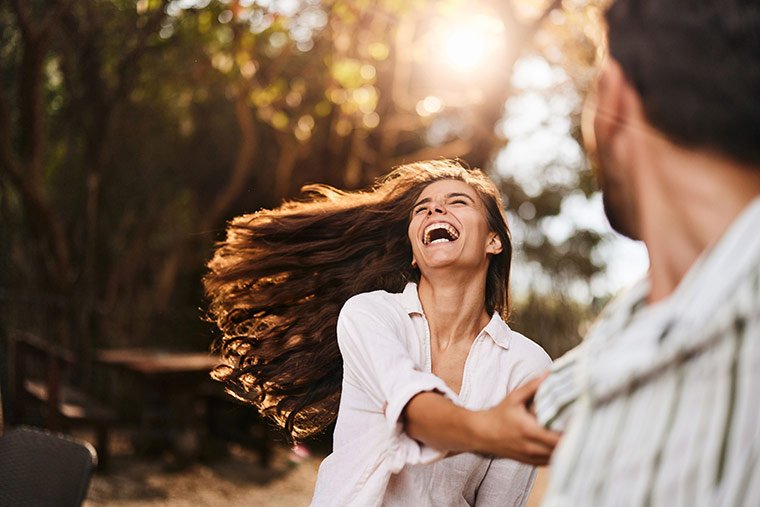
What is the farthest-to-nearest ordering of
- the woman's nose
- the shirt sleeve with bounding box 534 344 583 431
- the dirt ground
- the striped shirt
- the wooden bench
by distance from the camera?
the dirt ground < the wooden bench < the woman's nose < the shirt sleeve with bounding box 534 344 583 431 < the striped shirt

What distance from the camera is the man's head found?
1.07 m

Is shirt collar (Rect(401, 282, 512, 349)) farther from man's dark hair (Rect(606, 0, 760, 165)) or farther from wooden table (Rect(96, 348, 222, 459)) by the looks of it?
wooden table (Rect(96, 348, 222, 459))

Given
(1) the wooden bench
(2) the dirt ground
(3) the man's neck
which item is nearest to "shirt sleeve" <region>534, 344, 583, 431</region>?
(3) the man's neck

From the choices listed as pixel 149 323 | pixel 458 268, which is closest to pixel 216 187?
pixel 149 323

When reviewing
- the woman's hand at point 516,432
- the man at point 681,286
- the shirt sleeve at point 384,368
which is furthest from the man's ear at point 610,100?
the shirt sleeve at point 384,368

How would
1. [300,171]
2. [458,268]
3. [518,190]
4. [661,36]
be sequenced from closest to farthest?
[661,36], [458,268], [300,171], [518,190]

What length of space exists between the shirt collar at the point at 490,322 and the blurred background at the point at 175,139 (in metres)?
4.45

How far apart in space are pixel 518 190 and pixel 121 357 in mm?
7592

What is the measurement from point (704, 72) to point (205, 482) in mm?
7373

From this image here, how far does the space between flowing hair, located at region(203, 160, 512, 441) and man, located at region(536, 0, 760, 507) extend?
5.00 ft

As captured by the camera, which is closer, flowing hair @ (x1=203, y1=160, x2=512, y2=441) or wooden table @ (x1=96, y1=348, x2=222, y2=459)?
flowing hair @ (x1=203, y1=160, x2=512, y2=441)

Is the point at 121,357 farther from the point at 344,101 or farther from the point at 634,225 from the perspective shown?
the point at 634,225

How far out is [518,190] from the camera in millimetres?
13938

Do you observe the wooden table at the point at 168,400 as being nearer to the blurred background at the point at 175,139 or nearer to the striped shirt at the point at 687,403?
the blurred background at the point at 175,139
